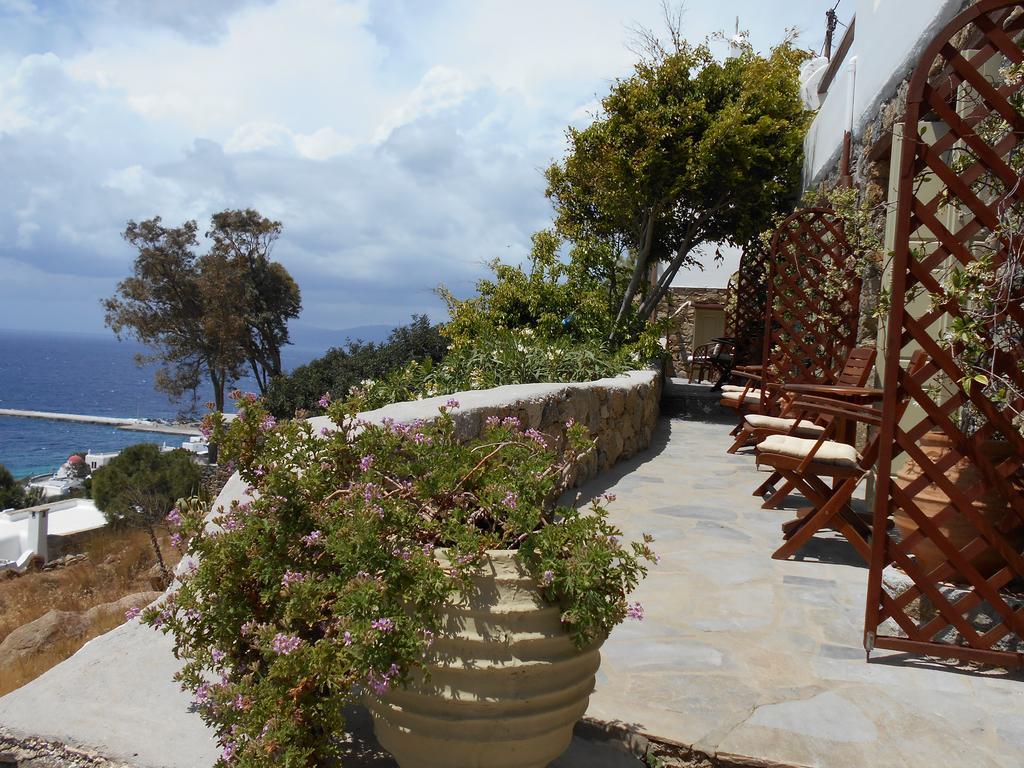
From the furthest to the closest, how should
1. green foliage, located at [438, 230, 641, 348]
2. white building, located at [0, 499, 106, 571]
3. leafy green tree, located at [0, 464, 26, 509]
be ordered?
leafy green tree, located at [0, 464, 26, 509] → white building, located at [0, 499, 106, 571] → green foliage, located at [438, 230, 641, 348]

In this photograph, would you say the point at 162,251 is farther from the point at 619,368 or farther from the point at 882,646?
the point at 882,646

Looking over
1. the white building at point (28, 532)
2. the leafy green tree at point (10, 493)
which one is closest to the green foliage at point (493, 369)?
the white building at point (28, 532)

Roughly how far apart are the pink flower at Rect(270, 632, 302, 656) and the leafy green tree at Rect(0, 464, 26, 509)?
2293cm

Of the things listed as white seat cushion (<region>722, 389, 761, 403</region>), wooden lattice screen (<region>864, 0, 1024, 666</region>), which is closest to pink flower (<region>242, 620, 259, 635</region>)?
wooden lattice screen (<region>864, 0, 1024, 666</region>)

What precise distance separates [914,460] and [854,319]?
147 inches

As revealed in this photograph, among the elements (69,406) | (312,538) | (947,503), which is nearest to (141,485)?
(312,538)

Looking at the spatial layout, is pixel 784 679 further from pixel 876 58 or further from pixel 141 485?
pixel 141 485

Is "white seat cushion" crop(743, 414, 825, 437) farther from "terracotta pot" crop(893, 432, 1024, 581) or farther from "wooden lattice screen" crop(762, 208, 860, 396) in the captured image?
"terracotta pot" crop(893, 432, 1024, 581)

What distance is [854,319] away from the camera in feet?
20.5

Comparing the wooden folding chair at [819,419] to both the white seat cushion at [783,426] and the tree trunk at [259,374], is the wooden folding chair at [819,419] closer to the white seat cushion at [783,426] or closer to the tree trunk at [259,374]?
the white seat cushion at [783,426]

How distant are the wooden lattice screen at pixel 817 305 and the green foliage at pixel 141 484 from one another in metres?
11.3

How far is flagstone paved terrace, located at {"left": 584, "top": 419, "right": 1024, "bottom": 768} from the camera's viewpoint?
2.18 meters

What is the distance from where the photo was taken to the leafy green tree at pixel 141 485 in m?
15.0

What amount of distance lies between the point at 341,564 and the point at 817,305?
582 centimetres
